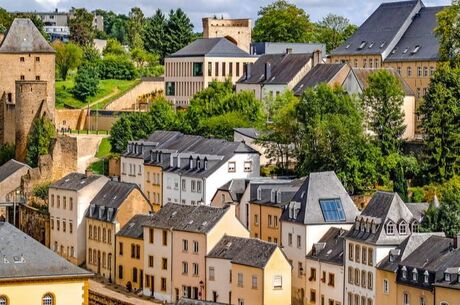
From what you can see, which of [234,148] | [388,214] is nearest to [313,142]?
[234,148]

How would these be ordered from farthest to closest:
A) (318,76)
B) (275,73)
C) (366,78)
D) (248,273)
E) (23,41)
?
(23,41)
(275,73)
(318,76)
(366,78)
(248,273)

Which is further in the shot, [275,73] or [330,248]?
[275,73]

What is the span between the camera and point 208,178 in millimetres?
85312

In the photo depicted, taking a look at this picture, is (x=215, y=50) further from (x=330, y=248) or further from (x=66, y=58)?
(x=330, y=248)

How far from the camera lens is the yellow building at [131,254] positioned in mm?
81938

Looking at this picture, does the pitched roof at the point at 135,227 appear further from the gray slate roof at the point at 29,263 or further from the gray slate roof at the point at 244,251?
the gray slate roof at the point at 29,263

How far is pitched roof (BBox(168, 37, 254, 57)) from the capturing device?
383ft

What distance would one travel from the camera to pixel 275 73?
108250 mm

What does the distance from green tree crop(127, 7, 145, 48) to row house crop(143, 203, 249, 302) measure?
87935 millimetres

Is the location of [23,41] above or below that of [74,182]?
above

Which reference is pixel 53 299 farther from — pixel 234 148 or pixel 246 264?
pixel 234 148

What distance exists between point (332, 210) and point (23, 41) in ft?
146

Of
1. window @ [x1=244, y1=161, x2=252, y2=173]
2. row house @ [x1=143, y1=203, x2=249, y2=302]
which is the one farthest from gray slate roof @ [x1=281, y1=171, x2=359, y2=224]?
window @ [x1=244, y1=161, x2=252, y2=173]

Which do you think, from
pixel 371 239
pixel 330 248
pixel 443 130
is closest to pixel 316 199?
pixel 330 248
